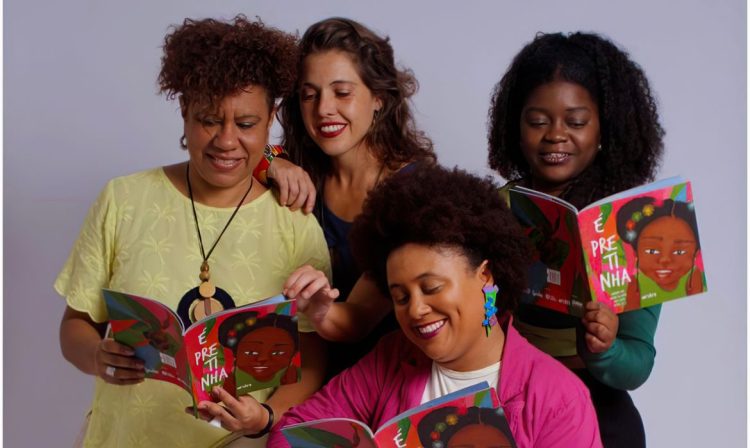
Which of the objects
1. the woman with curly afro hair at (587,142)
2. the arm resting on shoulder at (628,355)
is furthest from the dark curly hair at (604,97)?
the arm resting on shoulder at (628,355)

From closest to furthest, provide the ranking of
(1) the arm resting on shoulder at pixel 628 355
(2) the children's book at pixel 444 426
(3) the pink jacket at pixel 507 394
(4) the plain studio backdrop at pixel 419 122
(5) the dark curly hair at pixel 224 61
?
(2) the children's book at pixel 444 426
(3) the pink jacket at pixel 507 394
(1) the arm resting on shoulder at pixel 628 355
(5) the dark curly hair at pixel 224 61
(4) the plain studio backdrop at pixel 419 122

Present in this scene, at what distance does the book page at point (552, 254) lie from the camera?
2.33 metres

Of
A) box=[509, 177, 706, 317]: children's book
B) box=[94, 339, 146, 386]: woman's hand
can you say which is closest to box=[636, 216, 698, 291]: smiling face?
box=[509, 177, 706, 317]: children's book

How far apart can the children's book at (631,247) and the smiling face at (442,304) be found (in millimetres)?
219

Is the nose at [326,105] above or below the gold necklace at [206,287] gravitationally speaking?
above

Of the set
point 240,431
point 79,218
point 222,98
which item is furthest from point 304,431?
point 79,218

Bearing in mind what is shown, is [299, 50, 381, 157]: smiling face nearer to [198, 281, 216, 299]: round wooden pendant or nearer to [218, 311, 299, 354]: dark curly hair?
[198, 281, 216, 299]: round wooden pendant

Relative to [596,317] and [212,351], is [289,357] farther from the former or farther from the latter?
[596,317]

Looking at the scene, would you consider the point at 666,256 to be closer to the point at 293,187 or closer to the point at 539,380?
the point at 539,380

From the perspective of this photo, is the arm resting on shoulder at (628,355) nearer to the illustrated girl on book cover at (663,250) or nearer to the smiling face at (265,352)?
the illustrated girl on book cover at (663,250)

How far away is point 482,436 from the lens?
2.07 meters

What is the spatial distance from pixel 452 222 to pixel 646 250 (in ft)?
1.53

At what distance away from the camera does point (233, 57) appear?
2510 millimetres

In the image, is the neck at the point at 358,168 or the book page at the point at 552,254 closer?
the book page at the point at 552,254
